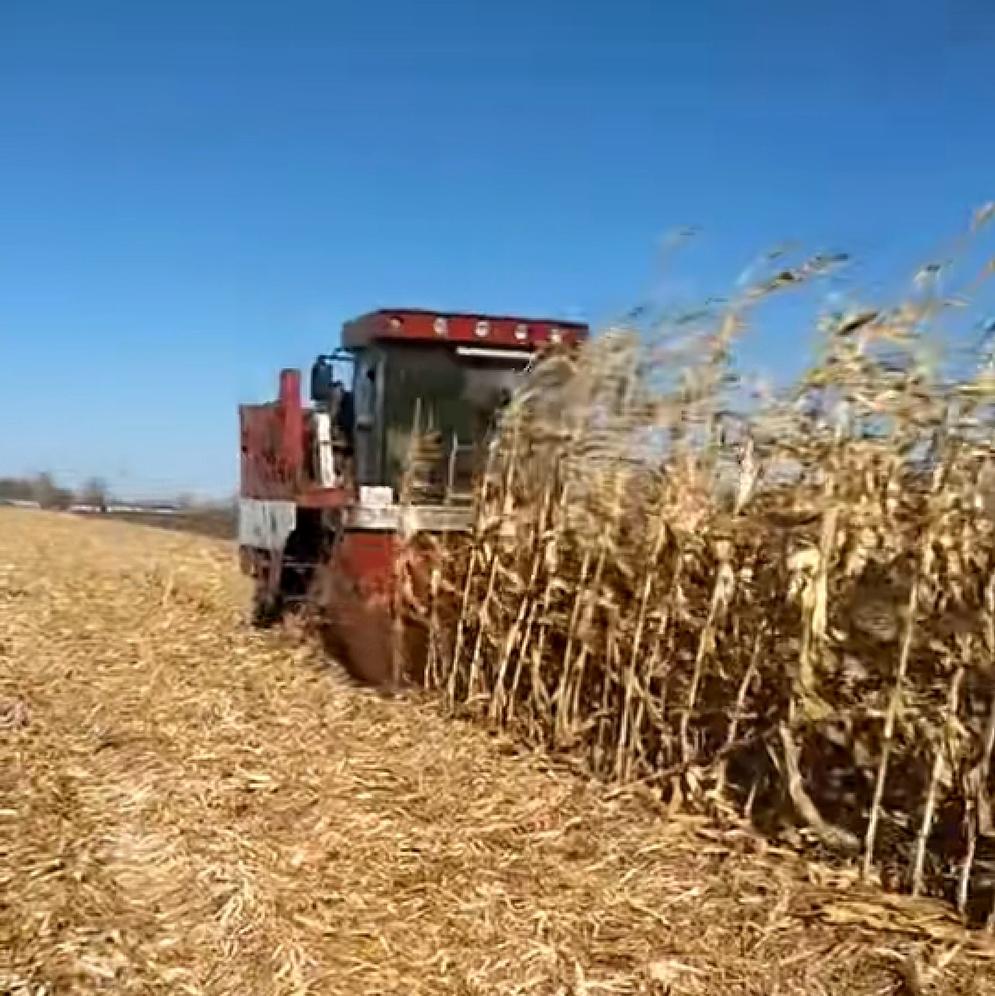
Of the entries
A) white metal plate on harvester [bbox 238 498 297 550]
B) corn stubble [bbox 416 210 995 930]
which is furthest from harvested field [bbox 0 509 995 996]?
white metal plate on harvester [bbox 238 498 297 550]

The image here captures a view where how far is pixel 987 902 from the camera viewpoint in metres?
4.52

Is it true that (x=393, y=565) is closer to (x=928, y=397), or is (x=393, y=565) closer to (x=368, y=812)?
(x=368, y=812)

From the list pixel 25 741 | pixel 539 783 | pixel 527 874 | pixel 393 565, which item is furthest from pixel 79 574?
pixel 527 874

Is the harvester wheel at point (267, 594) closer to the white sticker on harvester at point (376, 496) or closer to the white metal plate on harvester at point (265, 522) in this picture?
the white metal plate on harvester at point (265, 522)

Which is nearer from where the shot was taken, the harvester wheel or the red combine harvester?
the red combine harvester

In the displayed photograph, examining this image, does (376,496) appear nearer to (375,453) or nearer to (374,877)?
(375,453)

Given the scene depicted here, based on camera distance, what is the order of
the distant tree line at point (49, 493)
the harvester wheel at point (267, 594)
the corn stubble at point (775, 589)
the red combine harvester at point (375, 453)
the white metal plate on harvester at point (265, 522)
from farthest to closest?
the distant tree line at point (49, 493), the harvester wheel at point (267, 594), the white metal plate on harvester at point (265, 522), the red combine harvester at point (375, 453), the corn stubble at point (775, 589)

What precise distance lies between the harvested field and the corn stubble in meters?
0.33

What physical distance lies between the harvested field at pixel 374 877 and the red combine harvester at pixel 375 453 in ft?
3.43

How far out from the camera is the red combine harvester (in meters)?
7.93

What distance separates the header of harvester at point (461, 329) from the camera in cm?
909

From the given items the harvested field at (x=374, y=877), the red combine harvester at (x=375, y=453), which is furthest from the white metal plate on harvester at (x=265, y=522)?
the harvested field at (x=374, y=877)

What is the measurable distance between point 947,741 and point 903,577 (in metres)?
0.59

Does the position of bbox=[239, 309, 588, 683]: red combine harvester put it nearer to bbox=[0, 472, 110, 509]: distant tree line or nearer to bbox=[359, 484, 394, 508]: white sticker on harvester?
bbox=[359, 484, 394, 508]: white sticker on harvester
